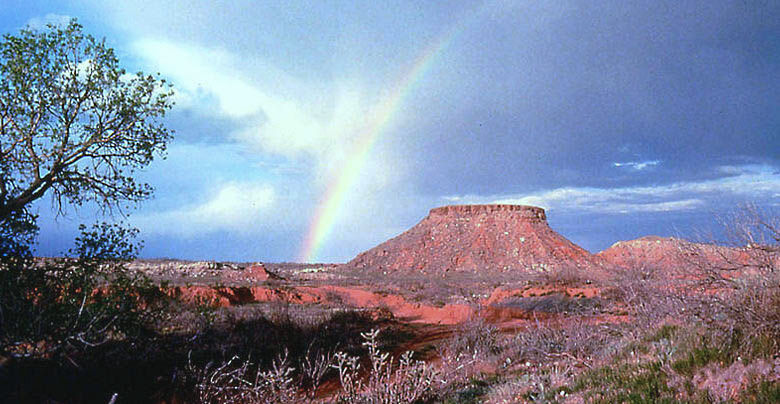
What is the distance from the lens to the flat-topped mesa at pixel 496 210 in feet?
212

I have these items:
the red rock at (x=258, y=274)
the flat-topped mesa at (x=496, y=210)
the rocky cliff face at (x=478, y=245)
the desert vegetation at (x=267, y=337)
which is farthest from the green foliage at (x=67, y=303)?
the flat-topped mesa at (x=496, y=210)

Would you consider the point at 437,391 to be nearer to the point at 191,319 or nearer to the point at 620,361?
the point at 620,361

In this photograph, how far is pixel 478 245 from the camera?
5878 cm

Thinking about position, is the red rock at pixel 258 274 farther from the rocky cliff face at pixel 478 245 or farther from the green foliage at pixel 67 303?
the green foliage at pixel 67 303

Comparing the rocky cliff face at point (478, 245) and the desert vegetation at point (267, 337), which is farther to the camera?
the rocky cliff face at point (478, 245)

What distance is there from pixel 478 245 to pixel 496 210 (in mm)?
8740

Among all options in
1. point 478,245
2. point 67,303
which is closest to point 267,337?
point 67,303

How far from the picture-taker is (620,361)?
23.2ft

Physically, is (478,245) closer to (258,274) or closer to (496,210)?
(496,210)

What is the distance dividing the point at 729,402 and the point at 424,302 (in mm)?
22903

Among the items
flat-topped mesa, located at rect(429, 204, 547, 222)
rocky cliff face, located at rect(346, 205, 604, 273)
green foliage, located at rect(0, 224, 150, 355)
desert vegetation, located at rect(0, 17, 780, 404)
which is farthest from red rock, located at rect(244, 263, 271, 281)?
flat-topped mesa, located at rect(429, 204, 547, 222)

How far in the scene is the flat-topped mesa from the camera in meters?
64.6

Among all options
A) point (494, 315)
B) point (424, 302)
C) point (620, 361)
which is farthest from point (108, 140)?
point (424, 302)

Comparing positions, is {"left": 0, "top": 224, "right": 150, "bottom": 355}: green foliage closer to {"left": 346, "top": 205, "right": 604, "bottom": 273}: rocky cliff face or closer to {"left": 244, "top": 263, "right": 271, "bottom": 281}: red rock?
{"left": 244, "top": 263, "right": 271, "bottom": 281}: red rock
